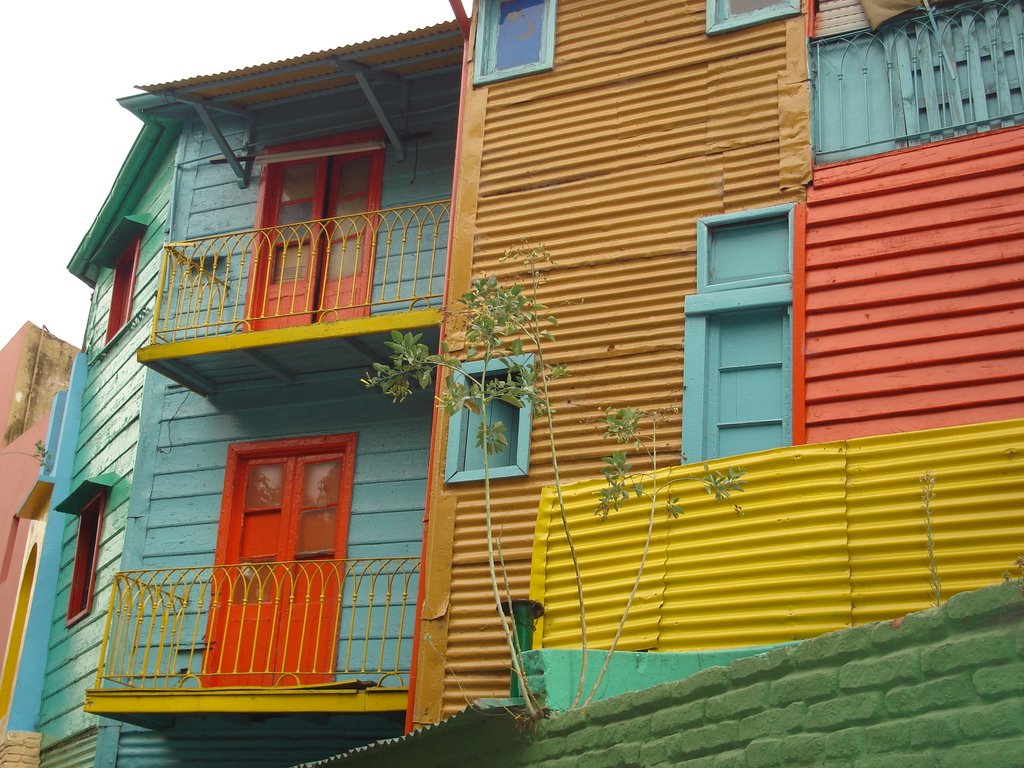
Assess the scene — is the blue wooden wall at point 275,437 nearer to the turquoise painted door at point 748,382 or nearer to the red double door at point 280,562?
the red double door at point 280,562

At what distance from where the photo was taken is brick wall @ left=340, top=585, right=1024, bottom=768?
15.1 ft

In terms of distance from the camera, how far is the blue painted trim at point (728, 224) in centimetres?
949

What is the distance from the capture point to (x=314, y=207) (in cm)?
1337

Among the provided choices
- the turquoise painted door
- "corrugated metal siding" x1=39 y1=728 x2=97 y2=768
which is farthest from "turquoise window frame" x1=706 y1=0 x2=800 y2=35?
"corrugated metal siding" x1=39 y1=728 x2=97 y2=768

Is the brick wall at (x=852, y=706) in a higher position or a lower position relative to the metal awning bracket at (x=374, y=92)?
lower

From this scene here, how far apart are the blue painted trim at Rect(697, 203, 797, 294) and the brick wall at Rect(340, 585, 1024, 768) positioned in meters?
4.18

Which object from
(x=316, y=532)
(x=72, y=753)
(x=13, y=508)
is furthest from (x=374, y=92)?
(x=13, y=508)

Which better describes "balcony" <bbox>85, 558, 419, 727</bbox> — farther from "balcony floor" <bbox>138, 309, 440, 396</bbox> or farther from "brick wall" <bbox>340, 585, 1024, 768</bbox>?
"brick wall" <bbox>340, 585, 1024, 768</bbox>

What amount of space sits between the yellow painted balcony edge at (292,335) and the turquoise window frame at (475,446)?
3.88 feet

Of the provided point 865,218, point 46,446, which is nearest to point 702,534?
point 865,218

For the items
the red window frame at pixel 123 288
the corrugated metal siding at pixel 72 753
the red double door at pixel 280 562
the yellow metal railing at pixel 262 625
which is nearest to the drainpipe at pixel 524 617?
the yellow metal railing at pixel 262 625

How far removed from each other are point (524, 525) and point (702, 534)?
60.7 inches

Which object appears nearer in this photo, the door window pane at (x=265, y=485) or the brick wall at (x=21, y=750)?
the door window pane at (x=265, y=485)

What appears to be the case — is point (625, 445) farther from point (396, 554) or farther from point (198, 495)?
point (198, 495)
